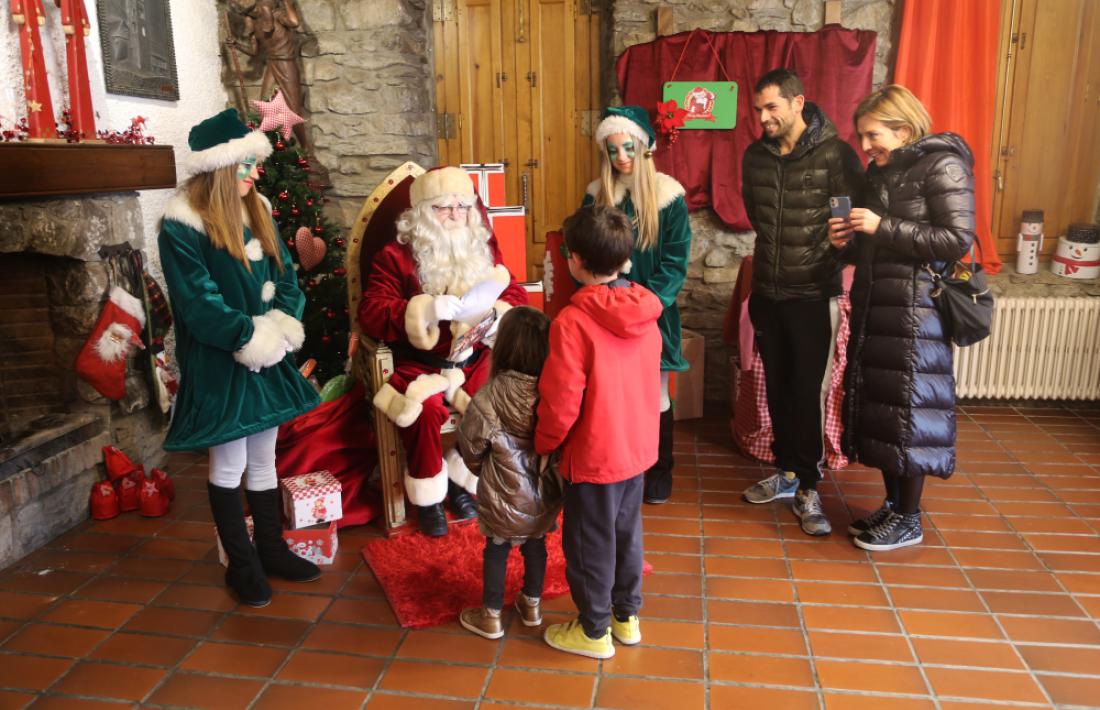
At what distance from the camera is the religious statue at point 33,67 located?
2.98 meters

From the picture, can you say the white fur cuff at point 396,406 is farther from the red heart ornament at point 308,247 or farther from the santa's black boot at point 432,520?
the red heart ornament at point 308,247

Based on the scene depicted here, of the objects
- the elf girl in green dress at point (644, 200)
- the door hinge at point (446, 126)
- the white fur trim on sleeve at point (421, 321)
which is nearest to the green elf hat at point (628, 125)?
the elf girl in green dress at point (644, 200)

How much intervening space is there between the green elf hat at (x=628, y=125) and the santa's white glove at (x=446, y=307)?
84cm

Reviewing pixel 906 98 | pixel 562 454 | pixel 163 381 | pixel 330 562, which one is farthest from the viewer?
pixel 163 381

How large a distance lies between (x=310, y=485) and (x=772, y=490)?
1.83m

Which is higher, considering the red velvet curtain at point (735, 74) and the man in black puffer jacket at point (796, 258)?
the red velvet curtain at point (735, 74)

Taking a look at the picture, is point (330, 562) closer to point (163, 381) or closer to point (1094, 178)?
point (163, 381)

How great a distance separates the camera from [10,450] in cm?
304

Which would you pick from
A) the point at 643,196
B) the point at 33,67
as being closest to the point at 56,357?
the point at 33,67

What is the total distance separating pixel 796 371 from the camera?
3.15 m

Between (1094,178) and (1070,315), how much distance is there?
822mm

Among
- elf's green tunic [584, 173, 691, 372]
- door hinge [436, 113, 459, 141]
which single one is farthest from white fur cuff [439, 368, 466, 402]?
door hinge [436, 113, 459, 141]

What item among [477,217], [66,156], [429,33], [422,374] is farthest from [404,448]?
[429,33]

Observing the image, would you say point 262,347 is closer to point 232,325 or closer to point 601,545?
point 232,325
